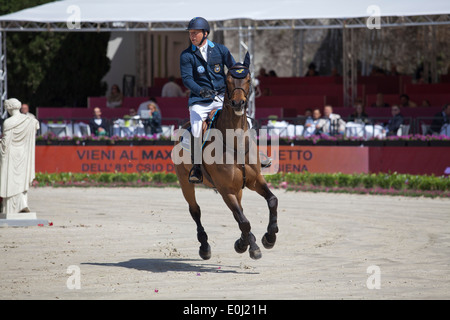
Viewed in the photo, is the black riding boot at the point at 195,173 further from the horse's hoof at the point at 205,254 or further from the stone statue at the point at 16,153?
the stone statue at the point at 16,153

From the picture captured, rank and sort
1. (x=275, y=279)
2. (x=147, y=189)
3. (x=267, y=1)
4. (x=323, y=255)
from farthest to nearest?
(x=267, y=1) < (x=147, y=189) < (x=323, y=255) < (x=275, y=279)

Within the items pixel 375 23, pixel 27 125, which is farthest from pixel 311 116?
pixel 27 125

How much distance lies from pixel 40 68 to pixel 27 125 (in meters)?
18.1

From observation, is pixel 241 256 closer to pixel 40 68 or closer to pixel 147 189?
pixel 147 189

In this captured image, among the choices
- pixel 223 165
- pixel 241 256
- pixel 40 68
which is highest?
pixel 40 68

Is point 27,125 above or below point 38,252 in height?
above

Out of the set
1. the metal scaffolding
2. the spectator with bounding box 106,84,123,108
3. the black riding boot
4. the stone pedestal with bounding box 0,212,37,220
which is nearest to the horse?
the black riding boot

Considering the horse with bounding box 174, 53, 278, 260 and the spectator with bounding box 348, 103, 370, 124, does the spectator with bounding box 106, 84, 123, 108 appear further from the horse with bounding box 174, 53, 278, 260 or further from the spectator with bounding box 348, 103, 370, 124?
the horse with bounding box 174, 53, 278, 260

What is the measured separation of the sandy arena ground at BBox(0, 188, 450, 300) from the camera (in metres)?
9.33

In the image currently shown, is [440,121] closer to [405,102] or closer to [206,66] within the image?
[405,102]

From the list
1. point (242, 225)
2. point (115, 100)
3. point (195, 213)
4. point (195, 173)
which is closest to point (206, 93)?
point (195, 173)

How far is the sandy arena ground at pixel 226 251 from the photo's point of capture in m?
9.33

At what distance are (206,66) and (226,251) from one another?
106 inches

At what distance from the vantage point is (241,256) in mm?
12023
